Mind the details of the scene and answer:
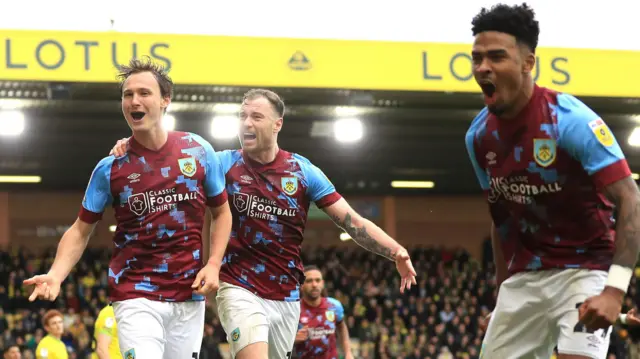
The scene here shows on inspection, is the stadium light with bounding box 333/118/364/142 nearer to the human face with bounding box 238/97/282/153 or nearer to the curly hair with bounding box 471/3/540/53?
the human face with bounding box 238/97/282/153

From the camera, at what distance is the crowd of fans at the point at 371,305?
70.3ft

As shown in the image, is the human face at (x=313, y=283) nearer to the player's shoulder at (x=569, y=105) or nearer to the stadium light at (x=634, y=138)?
the player's shoulder at (x=569, y=105)

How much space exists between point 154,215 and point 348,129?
50.8 feet

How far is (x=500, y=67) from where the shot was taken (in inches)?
195

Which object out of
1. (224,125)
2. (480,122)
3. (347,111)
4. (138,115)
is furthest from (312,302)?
(224,125)

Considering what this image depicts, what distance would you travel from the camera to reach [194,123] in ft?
72.6

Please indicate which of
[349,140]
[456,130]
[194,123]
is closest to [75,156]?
[194,123]

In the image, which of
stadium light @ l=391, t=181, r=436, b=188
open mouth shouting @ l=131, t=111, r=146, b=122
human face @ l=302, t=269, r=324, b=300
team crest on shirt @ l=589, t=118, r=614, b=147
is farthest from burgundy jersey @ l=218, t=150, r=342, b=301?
stadium light @ l=391, t=181, r=436, b=188

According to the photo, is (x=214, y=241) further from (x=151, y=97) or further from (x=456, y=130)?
(x=456, y=130)

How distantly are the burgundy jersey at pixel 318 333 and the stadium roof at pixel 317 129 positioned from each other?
299 inches

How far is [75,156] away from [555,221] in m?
22.2

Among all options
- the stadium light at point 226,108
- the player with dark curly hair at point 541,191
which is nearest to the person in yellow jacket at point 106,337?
the player with dark curly hair at point 541,191

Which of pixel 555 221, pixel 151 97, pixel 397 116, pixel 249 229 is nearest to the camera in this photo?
pixel 555 221

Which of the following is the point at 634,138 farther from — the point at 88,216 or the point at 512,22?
the point at 512,22
